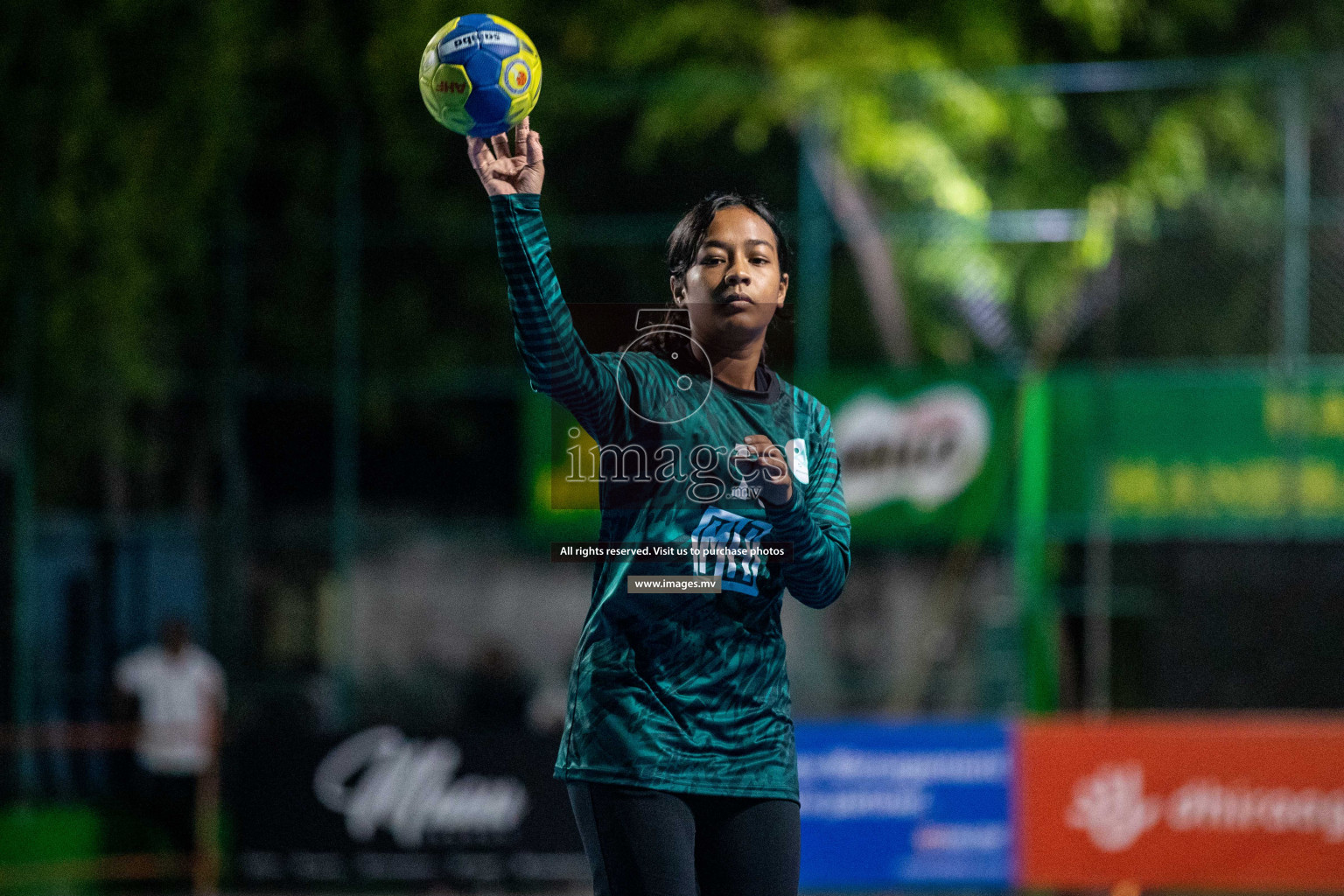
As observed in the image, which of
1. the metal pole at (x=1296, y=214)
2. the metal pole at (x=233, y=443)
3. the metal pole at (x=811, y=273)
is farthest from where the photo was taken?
the metal pole at (x=233, y=443)

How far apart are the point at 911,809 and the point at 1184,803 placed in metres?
1.49

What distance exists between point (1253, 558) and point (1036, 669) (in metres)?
1.80

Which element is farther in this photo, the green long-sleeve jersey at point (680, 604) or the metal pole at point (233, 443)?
the metal pole at point (233, 443)

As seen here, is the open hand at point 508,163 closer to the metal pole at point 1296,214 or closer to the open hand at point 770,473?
the open hand at point 770,473

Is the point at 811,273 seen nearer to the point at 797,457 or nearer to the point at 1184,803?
the point at 1184,803

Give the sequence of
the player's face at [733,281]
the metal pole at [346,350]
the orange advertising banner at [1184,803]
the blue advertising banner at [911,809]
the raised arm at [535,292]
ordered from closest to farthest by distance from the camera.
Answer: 1. the raised arm at [535,292]
2. the player's face at [733,281]
3. the orange advertising banner at [1184,803]
4. the blue advertising banner at [911,809]
5. the metal pole at [346,350]

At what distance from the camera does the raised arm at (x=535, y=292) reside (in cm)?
298

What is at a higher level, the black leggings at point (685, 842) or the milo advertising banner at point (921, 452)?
the milo advertising banner at point (921, 452)

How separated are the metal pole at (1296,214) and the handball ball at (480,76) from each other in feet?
32.7

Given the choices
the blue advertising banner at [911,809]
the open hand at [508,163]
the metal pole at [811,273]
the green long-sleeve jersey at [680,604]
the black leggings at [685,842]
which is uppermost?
the metal pole at [811,273]

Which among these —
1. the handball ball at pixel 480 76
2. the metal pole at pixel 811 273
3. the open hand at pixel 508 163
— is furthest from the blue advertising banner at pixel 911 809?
the open hand at pixel 508 163

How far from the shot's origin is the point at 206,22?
1402 centimetres

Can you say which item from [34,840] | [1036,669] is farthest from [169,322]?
[1036,669]

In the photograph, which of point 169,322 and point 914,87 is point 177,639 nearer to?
point 169,322
